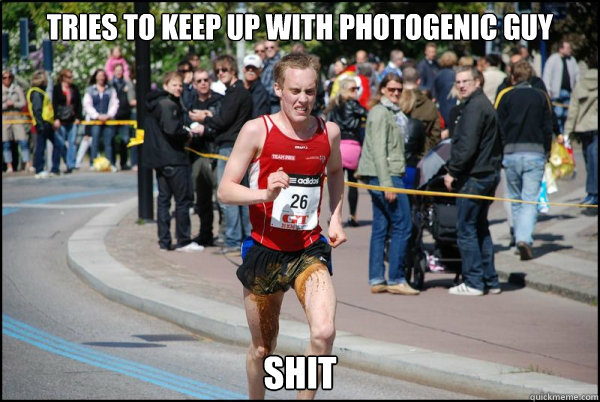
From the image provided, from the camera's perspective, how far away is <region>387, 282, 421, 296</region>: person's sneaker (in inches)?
462

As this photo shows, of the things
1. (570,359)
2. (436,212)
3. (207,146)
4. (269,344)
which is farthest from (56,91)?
(269,344)

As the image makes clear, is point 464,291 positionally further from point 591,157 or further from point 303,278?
point 303,278

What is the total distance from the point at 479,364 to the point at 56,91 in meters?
10.6

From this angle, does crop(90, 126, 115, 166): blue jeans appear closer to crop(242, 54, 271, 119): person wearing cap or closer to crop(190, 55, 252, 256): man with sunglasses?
crop(190, 55, 252, 256): man with sunglasses

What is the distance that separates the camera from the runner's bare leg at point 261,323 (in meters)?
5.88

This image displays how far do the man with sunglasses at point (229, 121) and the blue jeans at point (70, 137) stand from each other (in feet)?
26.5

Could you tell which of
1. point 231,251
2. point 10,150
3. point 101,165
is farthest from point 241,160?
point 101,165

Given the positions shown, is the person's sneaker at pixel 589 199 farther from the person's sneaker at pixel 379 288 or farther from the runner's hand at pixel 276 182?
the runner's hand at pixel 276 182

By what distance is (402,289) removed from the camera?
38.5ft

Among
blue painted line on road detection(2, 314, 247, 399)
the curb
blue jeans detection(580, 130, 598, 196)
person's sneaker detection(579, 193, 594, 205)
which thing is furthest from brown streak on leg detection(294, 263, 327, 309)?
person's sneaker detection(579, 193, 594, 205)

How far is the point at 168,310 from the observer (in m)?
11.1

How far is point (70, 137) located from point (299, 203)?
749 inches

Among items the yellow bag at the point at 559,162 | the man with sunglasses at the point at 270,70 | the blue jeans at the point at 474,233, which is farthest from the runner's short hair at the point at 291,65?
the yellow bag at the point at 559,162

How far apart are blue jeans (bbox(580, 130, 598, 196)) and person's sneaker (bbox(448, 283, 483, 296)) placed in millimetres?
5355
